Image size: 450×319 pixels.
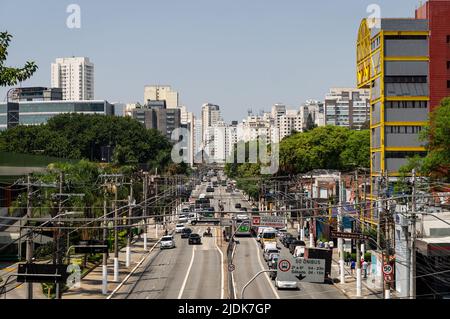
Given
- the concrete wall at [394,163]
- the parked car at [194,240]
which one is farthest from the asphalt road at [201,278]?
the concrete wall at [394,163]

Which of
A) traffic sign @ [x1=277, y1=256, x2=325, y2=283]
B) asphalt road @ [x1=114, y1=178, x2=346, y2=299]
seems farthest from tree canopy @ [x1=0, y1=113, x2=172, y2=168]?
traffic sign @ [x1=277, y1=256, x2=325, y2=283]

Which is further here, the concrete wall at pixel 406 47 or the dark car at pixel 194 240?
the dark car at pixel 194 240

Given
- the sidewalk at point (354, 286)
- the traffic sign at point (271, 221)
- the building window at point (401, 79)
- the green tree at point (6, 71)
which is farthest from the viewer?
the building window at point (401, 79)

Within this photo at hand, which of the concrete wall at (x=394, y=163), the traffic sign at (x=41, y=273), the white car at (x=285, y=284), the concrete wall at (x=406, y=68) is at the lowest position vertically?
the white car at (x=285, y=284)

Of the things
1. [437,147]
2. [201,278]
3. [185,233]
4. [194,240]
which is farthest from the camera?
[185,233]

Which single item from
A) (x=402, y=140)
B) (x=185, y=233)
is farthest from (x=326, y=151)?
(x=402, y=140)

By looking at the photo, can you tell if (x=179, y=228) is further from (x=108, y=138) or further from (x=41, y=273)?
(x=108, y=138)

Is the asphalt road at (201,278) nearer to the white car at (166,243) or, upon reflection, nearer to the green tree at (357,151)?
the white car at (166,243)

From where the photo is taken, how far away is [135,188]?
8469cm

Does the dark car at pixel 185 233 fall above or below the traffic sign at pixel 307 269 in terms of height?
below

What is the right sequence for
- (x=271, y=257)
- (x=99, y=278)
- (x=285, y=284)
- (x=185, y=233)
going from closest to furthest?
(x=285, y=284)
(x=99, y=278)
(x=271, y=257)
(x=185, y=233)

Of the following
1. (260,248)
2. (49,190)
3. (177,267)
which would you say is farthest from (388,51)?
(49,190)

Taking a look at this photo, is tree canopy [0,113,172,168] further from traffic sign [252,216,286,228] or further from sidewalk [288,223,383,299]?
sidewalk [288,223,383,299]
